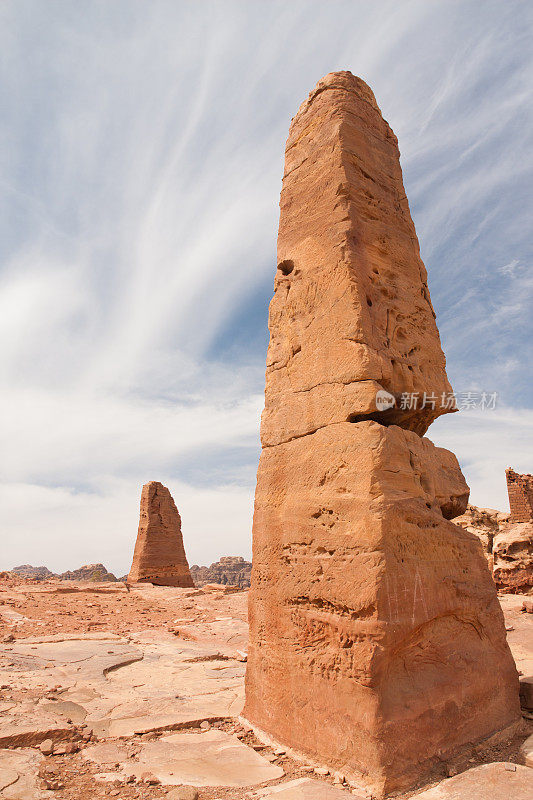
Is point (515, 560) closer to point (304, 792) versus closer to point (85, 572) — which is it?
point (304, 792)

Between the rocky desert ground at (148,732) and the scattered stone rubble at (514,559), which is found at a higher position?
the scattered stone rubble at (514,559)

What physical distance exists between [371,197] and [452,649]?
3204mm

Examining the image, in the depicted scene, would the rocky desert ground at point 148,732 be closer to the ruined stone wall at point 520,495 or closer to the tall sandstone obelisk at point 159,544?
the tall sandstone obelisk at point 159,544

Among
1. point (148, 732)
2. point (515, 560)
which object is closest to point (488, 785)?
point (148, 732)

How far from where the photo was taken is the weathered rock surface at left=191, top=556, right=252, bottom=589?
35.8 meters

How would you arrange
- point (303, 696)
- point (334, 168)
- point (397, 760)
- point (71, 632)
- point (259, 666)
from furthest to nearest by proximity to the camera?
point (71, 632) < point (334, 168) < point (259, 666) < point (303, 696) < point (397, 760)

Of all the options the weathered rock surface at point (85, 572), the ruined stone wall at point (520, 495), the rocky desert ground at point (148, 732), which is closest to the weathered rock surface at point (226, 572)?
the weathered rock surface at point (85, 572)

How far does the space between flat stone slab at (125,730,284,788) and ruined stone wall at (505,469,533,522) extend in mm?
15597

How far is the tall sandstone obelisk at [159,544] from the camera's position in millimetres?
17016

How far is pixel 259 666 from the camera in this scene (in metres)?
3.37

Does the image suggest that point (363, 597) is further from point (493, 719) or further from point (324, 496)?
point (493, 719)

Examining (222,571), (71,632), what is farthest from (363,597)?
(222,571)

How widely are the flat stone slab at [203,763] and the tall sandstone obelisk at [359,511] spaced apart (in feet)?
0.88

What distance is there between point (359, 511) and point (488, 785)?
4.41 feet
